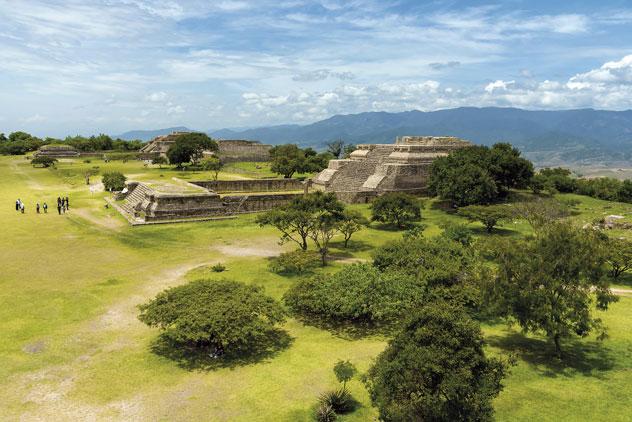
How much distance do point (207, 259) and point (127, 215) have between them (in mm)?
14298

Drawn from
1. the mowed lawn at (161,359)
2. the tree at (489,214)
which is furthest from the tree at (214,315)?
the tree at (489,214)

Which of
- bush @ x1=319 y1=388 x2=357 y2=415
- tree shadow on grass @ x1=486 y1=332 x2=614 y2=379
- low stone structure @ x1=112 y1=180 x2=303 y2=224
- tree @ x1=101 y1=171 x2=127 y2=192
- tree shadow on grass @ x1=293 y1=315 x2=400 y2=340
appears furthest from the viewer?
tree @ x1=101 y1=171 x2=127 y2=192

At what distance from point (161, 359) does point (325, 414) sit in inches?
244

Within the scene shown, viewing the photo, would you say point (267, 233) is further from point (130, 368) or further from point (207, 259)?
point (130, 368)

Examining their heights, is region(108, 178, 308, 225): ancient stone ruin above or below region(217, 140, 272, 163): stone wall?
below

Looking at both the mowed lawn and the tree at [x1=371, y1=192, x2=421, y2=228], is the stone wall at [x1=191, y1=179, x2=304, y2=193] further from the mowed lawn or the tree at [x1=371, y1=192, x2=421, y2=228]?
the mowed lawn

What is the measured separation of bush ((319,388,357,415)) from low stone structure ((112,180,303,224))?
84.5 ft

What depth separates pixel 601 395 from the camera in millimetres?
12820

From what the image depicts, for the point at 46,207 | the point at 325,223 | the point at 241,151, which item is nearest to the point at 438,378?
the point at 325,223

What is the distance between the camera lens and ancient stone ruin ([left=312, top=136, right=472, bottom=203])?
148 feet

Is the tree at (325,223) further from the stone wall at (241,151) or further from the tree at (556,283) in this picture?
the stone wall at (241,151)

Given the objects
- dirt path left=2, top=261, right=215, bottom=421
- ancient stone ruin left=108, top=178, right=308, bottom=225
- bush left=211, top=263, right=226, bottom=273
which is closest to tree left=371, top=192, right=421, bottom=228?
ancient stone ruin left=108, top=178, right=308, bottom=225

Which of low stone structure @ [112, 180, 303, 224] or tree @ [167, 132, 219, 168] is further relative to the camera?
tree @ [167, 132, 219, 168]

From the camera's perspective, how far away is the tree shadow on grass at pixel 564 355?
1438 cm
